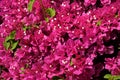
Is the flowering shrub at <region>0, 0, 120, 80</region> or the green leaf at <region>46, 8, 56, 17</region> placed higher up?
the green leaf at <region>46, 8, 56, 17</region>

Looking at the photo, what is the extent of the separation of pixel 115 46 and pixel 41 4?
753 millimetres

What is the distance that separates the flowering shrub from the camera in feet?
8.80

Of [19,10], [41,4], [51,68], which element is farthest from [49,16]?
[51,68]

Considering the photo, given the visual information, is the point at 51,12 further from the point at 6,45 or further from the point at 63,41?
the point at 6,45

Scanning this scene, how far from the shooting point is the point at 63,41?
2.85 metres

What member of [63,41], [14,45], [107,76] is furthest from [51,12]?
[107,76]

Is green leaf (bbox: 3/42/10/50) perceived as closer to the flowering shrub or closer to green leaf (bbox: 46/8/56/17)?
the flowering shrub

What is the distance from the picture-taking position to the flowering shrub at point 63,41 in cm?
268

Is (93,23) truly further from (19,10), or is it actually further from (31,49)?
(19,10)

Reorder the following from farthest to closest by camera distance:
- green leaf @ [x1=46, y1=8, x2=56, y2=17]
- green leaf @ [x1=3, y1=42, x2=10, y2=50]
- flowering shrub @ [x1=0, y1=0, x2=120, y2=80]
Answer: green leaf @ [x1=3, y1=42, x2=10, y2=50], green leaf @ [x1=46, y1=8, x2=56, y2=17], flowering shrub @ [x1=0, y1=0, x2=120, y2=80]

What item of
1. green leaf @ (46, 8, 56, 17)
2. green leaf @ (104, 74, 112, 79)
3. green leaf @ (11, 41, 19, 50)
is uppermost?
green leaf @ (46, 8, 56, 17)

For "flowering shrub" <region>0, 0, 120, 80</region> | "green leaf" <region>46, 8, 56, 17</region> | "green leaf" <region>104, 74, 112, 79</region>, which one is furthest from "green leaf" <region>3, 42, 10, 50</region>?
"green leaf" <region>104, 74, 112, 79</region>

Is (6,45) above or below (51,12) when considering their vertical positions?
below

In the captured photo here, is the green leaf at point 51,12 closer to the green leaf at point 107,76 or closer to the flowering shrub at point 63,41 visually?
the flowering shrub at point 63,41
